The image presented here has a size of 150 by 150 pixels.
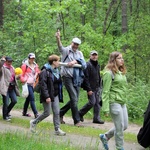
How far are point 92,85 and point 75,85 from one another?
82 cm

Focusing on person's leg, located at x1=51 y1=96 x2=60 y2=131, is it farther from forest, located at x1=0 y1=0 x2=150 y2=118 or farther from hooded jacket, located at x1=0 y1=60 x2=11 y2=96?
forest, located at x1=0 y1=0 x2=150 y2=118

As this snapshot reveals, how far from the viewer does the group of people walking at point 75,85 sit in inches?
252

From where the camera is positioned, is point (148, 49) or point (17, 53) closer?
point (17, 53)

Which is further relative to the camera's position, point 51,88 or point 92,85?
point 92,85

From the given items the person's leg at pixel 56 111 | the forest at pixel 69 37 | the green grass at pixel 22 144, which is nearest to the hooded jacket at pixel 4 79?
the person's leg at pixel 56 111

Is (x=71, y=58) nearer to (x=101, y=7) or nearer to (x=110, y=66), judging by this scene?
(x=110, y=66)

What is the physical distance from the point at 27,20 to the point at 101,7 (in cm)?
1023

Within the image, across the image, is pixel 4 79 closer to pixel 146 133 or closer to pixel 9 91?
pixel 9 91

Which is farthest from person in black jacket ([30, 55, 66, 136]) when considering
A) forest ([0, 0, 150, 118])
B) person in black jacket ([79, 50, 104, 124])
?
forest ([0, 0, 150, 118])

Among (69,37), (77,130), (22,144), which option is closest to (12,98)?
(77,130)

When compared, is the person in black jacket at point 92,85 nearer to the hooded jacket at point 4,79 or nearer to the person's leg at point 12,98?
the person's leg at point 12,98

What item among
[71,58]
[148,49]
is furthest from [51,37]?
[71,58]

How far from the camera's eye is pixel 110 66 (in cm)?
645

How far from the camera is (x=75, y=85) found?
368 inches
